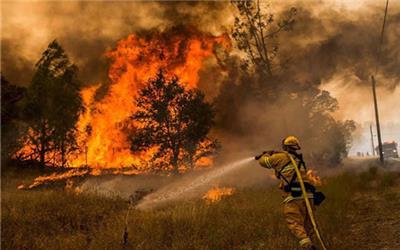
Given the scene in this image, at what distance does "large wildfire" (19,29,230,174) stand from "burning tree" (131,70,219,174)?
4.37 m

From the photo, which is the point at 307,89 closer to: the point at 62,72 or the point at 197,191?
the point at 197,191

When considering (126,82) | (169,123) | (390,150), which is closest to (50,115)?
(126,82)

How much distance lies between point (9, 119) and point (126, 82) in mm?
8195

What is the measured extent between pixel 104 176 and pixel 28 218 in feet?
34.4

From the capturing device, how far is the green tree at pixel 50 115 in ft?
77.4

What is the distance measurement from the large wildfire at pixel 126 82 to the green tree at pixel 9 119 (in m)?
1.51

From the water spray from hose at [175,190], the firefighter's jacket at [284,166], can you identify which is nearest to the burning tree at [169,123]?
the water spray from hose at [175,190]

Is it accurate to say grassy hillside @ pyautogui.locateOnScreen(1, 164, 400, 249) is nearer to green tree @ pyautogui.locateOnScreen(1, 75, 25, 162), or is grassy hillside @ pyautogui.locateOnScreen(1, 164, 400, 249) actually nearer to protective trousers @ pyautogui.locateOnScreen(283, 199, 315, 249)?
protective trousers @ pyautogui.locateOnScreen(283, 199, 315, 249)

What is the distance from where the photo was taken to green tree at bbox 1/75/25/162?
2306cm

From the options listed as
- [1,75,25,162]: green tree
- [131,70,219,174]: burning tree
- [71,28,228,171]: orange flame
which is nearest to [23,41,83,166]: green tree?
[1,75,25,162]: green tree

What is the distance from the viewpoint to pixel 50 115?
23469mm

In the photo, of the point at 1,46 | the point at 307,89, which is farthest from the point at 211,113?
the point at 1,46

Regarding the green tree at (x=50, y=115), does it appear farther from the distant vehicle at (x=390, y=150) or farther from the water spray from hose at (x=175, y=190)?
the distant vehicle at (x=390, y=150)

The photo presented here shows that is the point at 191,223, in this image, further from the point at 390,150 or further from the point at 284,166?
the point at 390,150
